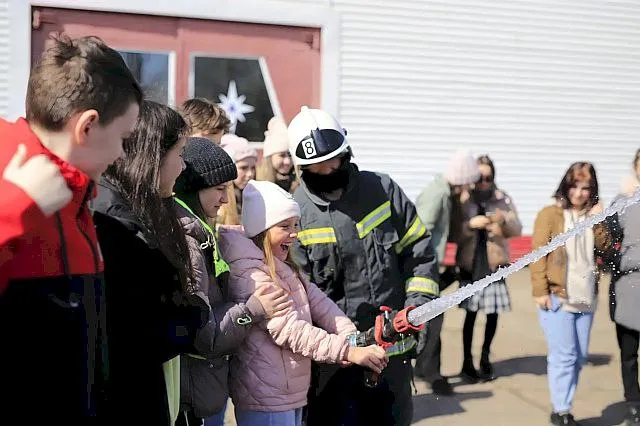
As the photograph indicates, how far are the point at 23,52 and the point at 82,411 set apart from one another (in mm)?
7882

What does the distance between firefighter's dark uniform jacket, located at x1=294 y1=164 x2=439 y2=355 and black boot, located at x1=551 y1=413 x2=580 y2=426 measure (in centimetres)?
230

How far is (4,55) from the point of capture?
337 inches

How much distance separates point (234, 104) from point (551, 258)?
549 centimetres

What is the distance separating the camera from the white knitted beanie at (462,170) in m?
5.73

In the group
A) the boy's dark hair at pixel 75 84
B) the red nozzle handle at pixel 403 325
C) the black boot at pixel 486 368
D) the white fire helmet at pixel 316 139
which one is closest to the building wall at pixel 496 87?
the black boot at pixel 486 368

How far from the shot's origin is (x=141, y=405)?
5.57ft

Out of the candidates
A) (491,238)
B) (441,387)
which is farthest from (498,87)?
(441,387)

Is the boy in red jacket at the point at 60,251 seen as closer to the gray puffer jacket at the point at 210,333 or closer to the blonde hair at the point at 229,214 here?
the gray puffer jacket at the point at 210,333

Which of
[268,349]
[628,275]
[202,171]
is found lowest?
[268,349]

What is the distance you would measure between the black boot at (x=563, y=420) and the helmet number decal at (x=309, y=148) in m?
2.95

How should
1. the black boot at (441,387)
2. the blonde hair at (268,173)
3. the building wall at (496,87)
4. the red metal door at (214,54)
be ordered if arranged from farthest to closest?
1. the building wall at (496,87)
2. the red metal door at (214,54)
3. the black boot at (441,387)
4. the blonde hair at (268,173)

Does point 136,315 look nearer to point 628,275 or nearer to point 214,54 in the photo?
point 628,275

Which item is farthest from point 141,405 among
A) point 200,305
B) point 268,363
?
point 268,363

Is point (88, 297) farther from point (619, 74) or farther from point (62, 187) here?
point (619, 74)
